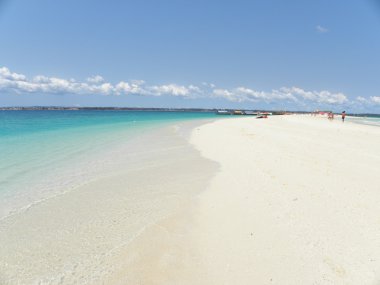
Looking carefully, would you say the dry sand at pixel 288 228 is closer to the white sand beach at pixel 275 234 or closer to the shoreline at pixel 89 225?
the white sand beach at pixel 275 234

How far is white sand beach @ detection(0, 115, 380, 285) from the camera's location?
3.74 m

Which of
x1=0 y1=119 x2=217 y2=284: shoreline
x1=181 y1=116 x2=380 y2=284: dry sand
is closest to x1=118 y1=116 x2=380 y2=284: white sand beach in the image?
x1=181 y1=116 x2=380 y2=284: dry sand

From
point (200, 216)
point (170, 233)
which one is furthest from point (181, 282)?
point (200, 216)

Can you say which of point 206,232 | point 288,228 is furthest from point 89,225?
point 288,228

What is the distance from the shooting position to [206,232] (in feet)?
16.0

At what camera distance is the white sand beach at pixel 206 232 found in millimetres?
3744

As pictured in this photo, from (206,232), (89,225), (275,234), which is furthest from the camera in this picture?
(89,225)

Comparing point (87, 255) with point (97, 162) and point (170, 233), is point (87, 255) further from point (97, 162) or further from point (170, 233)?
point (97, 162)

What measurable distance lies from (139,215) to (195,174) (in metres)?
3.51

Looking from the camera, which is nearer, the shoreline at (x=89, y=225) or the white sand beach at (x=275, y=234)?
the white sand beach at (x=275, y=234)

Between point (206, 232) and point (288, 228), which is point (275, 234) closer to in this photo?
point (288, 228)

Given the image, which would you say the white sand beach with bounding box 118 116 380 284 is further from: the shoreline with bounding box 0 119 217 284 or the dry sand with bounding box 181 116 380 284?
the shoreline with bounding box 0 119 217 284

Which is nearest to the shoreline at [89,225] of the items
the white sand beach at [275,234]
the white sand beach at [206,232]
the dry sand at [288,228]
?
the white sand beach at [206,232]

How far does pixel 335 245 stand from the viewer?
4.29m
